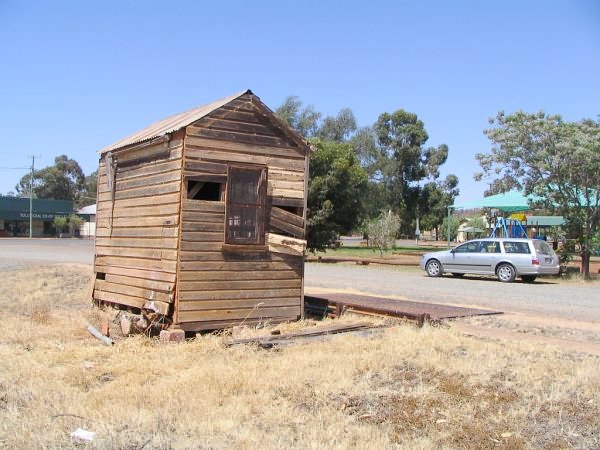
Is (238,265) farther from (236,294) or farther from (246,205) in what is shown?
(246,205)

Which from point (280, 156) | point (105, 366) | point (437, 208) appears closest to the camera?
point (105, 366)

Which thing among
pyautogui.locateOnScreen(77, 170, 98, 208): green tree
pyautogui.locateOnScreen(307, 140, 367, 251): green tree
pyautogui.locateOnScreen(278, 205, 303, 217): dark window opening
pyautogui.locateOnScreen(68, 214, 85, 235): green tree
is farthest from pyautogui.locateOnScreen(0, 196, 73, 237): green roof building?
pyautogui.locateOnScreen(278, 205, 303, 217): dark window opening

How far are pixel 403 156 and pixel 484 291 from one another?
119 ft

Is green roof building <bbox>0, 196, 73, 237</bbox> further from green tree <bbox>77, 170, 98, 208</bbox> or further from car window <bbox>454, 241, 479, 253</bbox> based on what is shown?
car window <bbox>454, 241, 479, 253</bbox>

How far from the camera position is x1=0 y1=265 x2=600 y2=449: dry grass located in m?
5.07

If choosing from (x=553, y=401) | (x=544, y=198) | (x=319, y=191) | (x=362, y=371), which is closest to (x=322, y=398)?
(x=362, y=371)

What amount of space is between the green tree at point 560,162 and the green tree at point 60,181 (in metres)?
93.2

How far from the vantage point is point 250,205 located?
9.77 metres

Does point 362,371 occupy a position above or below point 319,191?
below

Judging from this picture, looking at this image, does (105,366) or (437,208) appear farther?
(437,208)

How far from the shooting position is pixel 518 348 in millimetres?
8273

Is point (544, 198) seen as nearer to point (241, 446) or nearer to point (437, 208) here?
point (241, 446)

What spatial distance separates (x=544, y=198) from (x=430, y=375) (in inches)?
705

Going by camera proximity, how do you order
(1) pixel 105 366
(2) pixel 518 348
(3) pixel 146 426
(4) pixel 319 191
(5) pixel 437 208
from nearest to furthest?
1. (3) pixel 146 426
2. (1) pixel 105 366
3. (2) pixel 518 348
4. (4) pixel 319 191
5. (5) pixel 437 208
